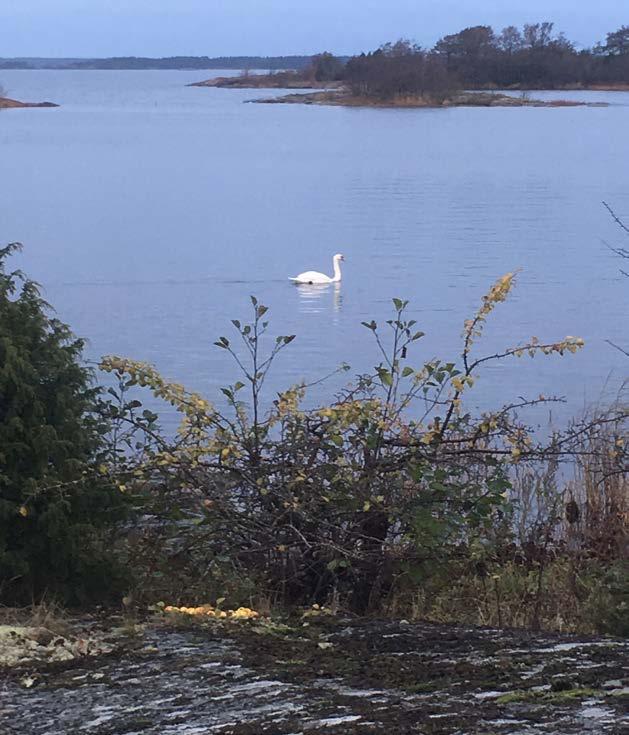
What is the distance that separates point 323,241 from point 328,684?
1049 inches

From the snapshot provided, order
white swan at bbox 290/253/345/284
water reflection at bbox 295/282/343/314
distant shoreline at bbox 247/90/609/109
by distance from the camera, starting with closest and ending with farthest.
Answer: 1. water reflection at bbox 295/282/343/314
2. white swan at bbox 290/253/345/284
3. distant shoreline at bbox 247/90/609/109

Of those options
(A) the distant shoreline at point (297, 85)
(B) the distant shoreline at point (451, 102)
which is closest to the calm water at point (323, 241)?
(B) the distant shoreline at point (451, 102)

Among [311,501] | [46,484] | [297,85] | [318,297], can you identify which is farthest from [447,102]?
[46,484]

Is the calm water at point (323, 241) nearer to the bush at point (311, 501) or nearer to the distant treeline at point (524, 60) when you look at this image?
the bush at point (311, 501)

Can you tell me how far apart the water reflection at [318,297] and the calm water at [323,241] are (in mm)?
68

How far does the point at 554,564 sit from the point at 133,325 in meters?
12.9

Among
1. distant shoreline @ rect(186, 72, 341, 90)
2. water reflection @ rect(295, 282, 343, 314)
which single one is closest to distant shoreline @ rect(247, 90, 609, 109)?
distant shoreline @ rect(186, 72, 341, 90)

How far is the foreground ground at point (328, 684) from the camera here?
3.28m

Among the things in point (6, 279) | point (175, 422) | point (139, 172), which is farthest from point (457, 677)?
Result: point (139, 172)

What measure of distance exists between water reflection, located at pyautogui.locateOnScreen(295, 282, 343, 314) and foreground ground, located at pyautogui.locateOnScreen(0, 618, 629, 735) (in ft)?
57.5

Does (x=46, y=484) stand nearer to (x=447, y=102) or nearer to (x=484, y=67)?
(x=447, y=102)

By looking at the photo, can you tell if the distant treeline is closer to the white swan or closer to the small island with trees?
the small island with trees

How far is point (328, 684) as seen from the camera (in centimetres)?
373

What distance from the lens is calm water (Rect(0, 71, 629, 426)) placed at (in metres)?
18.6
